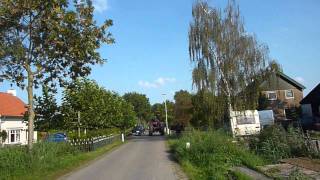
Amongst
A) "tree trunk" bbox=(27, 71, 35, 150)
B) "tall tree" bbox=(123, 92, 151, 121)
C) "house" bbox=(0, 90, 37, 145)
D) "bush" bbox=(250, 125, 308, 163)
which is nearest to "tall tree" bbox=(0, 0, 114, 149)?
"tree trunk" bbox=(27, 71, 35, 150)

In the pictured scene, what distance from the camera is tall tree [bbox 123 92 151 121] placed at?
136m

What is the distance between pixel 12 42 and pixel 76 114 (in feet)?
67.5

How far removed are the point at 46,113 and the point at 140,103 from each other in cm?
9345

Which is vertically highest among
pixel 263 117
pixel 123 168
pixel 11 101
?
pixel 11 101

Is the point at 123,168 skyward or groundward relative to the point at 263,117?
groundward

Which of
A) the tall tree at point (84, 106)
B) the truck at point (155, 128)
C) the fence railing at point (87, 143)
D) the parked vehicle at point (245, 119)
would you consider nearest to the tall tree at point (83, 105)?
the tall tree at point (84, 106)

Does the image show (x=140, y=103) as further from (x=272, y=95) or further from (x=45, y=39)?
(x=45, y=39)

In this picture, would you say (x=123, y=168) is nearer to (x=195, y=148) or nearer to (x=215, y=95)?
(x=195, y=148)

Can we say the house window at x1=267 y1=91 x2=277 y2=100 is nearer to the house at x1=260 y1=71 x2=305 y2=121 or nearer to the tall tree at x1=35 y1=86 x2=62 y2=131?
the house at x1=260 y1=71 x2=305 y2=121

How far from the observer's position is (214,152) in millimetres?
19109

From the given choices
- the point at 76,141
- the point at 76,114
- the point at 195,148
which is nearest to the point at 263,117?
the point at 76,114

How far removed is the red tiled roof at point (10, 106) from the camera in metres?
53.9

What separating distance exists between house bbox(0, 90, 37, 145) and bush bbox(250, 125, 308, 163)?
118ft

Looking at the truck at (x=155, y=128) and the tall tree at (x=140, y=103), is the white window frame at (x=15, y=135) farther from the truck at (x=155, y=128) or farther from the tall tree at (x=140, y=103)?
the tall tree at (x=140, y=103)
